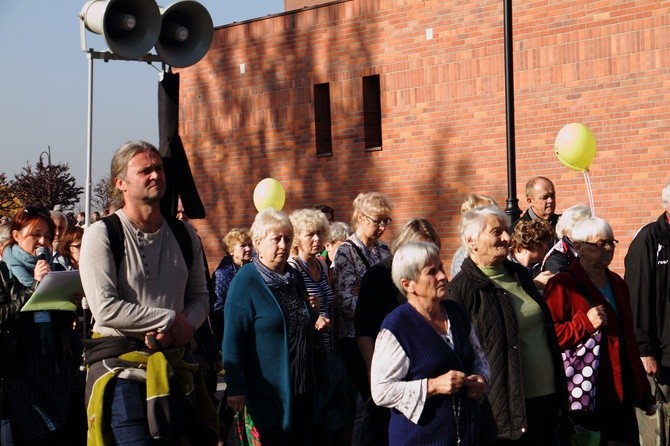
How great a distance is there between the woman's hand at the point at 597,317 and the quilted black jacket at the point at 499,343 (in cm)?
48

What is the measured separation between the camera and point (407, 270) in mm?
5852

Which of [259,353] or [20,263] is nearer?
[259,353]

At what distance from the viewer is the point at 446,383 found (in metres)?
5.59

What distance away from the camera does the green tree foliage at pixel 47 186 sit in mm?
43531

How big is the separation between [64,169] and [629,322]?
3960cm

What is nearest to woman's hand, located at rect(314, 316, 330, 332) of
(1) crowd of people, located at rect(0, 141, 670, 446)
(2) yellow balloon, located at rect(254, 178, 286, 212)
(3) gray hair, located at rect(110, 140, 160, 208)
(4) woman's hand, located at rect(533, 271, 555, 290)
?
(1) crowd of people, located at rect(0, 141, 670, 446)

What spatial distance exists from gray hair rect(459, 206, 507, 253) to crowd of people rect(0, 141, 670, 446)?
17mm

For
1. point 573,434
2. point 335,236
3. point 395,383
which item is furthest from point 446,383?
point 335,236

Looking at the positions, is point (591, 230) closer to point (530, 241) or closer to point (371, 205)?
point (530, 241)

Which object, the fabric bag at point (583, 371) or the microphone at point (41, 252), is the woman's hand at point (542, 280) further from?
the microphone at point (41, 252)

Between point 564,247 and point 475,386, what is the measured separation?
3.07m

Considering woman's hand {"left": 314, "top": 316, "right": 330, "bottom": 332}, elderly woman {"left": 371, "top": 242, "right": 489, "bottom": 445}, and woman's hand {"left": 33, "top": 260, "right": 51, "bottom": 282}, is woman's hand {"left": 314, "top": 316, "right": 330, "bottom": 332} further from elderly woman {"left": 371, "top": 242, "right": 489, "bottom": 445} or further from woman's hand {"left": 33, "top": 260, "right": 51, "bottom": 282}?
elderly woman {"left": 371, "top": 242, "right": 489, "bottom": 445}

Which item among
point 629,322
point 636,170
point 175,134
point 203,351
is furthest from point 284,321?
point 636,170

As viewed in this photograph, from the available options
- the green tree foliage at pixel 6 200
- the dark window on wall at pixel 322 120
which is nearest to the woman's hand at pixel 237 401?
the dark window on wall at pixel 322 120
